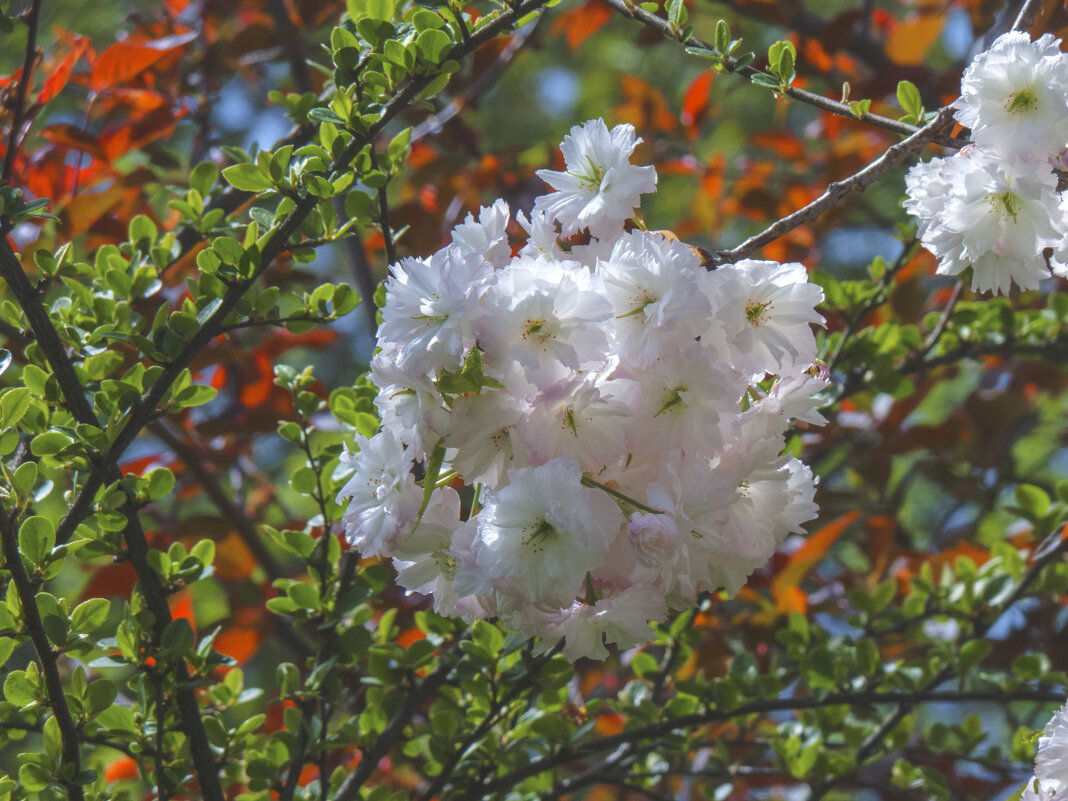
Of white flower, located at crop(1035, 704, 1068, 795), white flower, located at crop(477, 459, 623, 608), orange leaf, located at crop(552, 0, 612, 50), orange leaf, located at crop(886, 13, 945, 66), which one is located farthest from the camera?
orange leaf, located at crop(552, 0, 612, 50)

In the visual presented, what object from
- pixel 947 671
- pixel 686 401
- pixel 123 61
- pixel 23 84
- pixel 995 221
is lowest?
pixel 947 671

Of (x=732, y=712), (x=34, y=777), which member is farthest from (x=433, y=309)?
(x=732, y=712)

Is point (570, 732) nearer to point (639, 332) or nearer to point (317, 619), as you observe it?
point (317, 619)

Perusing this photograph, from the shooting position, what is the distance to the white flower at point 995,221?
73cm

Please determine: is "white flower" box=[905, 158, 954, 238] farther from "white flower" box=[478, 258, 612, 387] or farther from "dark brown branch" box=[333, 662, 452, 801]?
"dark brown branch" box=[333, 662, 452, 801]

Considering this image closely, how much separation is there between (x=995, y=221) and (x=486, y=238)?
0.41 m

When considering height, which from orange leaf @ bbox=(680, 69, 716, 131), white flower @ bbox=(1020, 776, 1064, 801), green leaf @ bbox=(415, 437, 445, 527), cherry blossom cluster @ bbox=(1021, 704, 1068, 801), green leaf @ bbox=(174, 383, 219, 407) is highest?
orange leaf @ bbox=(680, 69, 716, 131)

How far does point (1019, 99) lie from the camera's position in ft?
2.36

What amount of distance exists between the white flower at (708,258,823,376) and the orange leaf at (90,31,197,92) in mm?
1186

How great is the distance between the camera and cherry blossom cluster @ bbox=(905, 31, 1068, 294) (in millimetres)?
719

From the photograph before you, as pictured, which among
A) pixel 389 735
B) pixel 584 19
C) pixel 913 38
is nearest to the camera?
pixel 389 735

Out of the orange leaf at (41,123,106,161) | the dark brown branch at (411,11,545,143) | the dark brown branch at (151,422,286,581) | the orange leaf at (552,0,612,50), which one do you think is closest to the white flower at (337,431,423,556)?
the dark brown branch at (151,422,286,581)

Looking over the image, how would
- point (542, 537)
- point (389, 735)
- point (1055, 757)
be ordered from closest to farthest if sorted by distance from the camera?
point (542, 537)
point (1055, 757)
point (389, 735)

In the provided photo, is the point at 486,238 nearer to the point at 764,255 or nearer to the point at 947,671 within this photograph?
the point at 947,671
